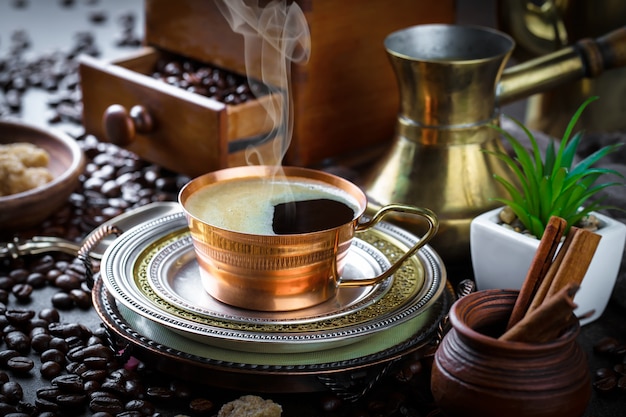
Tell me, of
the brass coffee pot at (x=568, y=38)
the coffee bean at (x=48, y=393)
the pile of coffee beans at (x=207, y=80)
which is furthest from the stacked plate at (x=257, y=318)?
the brass coffee pot at (x=568, y=38)

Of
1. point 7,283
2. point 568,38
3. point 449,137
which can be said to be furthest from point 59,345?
point 568,38

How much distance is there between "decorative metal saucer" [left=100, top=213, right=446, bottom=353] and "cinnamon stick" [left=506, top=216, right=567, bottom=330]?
138 millimetres

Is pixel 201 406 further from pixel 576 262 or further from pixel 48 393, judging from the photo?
pixel 576 262

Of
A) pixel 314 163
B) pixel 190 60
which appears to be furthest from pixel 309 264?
pixel 190 60

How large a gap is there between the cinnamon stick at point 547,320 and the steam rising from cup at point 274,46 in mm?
801

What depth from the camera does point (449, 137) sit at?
1443 millimetres

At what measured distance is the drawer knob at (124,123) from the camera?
1.65 m

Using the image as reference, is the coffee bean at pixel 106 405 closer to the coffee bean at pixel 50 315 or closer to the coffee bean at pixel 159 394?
the coffee bean at pixel 159 394

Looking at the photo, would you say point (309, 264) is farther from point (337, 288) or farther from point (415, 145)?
point (415, 145)

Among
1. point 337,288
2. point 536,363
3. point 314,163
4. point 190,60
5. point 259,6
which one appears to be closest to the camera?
point 536,363

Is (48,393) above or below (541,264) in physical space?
below

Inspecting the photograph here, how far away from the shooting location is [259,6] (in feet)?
5.64

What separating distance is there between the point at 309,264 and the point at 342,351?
12cm

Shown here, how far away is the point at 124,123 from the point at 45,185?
22 cm
